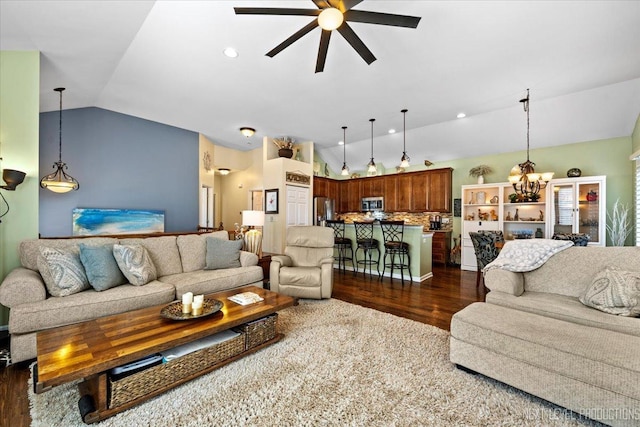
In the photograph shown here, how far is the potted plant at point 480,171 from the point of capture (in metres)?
6.08

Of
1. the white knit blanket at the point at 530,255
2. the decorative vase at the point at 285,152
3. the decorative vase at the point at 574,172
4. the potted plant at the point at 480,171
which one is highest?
the decorative vase at the point at 285,152

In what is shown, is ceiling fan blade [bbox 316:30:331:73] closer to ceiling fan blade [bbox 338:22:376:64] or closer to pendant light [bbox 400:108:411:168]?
ceiling fan blade [bbox 338:22:376:64]

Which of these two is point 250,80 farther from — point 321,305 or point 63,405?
point 63,405

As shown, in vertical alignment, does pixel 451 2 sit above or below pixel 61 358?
above

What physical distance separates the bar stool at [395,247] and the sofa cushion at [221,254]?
266cm

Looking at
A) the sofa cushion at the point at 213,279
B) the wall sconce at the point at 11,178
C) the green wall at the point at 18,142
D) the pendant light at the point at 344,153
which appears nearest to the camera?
the wall sconce at the point at 11,178

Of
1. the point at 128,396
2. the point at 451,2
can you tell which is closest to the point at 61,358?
the point at 128,396

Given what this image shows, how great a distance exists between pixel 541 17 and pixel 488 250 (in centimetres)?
299

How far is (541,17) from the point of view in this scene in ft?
7.82

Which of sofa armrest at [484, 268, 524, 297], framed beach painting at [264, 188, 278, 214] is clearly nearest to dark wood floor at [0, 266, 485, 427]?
sofa armrest at [484, 268, 524, 297]

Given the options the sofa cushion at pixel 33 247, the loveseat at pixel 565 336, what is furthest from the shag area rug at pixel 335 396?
the sofa cushion at pixel 33 247

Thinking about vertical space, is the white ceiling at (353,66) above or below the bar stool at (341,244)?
above

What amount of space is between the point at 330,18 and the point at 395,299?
335 centimetres

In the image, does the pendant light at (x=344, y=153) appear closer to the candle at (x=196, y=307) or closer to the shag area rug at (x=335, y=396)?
the shag area rug at (x=335, y=396)
